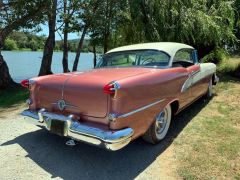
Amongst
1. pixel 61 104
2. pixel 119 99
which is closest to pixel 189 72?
pixel 119 99

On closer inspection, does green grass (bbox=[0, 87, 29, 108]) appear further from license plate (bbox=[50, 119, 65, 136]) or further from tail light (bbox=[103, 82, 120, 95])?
tail light (bbox=[103, 82, 120, 95])

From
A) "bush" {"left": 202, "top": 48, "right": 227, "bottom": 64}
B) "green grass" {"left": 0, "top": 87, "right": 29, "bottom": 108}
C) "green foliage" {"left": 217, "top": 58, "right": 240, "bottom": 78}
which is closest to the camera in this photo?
"green grass" {"left": 0, "top": 87, "right": 29, "bottom": 108}

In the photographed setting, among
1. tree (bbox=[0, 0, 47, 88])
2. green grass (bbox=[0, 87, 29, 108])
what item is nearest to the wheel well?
green grass (bbox=[0, 87, 29, 108])

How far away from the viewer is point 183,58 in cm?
585

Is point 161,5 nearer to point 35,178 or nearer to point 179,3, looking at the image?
point 179,3

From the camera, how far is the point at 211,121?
5.59 m

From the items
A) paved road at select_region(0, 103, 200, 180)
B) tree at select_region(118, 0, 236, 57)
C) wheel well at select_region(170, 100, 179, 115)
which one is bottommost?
paved road at select_region(0, 103, 200, 180)

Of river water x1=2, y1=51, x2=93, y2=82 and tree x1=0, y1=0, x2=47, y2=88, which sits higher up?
tree x1=0, y1=0, x2=47, y2=88

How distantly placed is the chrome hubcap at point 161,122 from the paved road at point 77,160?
20 cm

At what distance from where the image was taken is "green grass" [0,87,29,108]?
7.97 m

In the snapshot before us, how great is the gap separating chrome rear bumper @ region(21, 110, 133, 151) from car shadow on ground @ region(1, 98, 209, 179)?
0.40 meters

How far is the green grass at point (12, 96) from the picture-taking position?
797cm

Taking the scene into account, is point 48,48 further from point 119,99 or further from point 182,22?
point 119,99

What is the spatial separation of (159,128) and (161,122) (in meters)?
0.10
